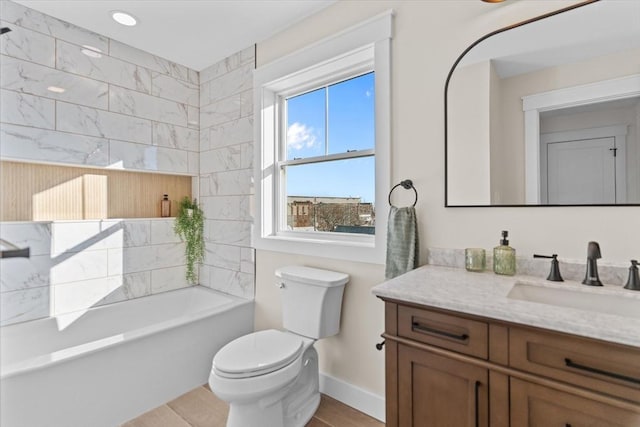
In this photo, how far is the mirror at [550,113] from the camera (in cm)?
121

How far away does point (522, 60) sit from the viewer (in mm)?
1400

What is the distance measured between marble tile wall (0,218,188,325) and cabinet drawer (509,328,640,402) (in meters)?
2.65

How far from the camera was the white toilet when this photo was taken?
4.85 ft

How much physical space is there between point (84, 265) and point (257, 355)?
1.62 m

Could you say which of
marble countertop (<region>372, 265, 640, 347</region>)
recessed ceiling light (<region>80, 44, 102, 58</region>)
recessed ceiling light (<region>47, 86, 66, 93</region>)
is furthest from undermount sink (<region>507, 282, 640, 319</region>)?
recessed ceiling light (<region>80, 44, 102, 58</region>)

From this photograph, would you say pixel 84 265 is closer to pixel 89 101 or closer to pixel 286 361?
pixel 89 101

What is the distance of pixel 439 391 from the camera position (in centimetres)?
108

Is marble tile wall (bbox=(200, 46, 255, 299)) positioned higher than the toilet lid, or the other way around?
marble tile wall (bbox=(200, 46, 255, 299))

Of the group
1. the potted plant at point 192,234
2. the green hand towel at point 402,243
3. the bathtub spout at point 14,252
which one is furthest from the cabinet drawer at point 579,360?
the potted plant at point 192,234

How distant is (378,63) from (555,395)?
1.65 meters

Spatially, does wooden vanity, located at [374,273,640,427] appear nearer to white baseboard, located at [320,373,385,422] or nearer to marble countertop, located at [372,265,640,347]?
marble countertop, located at [372,265,640,347]

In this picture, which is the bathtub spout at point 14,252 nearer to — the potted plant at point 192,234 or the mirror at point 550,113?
the mirror at point 550,113

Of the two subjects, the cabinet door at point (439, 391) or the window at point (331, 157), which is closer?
the cabinet door at point (439, 391)

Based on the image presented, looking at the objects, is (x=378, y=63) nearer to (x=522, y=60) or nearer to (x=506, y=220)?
(x=522, y=60)
